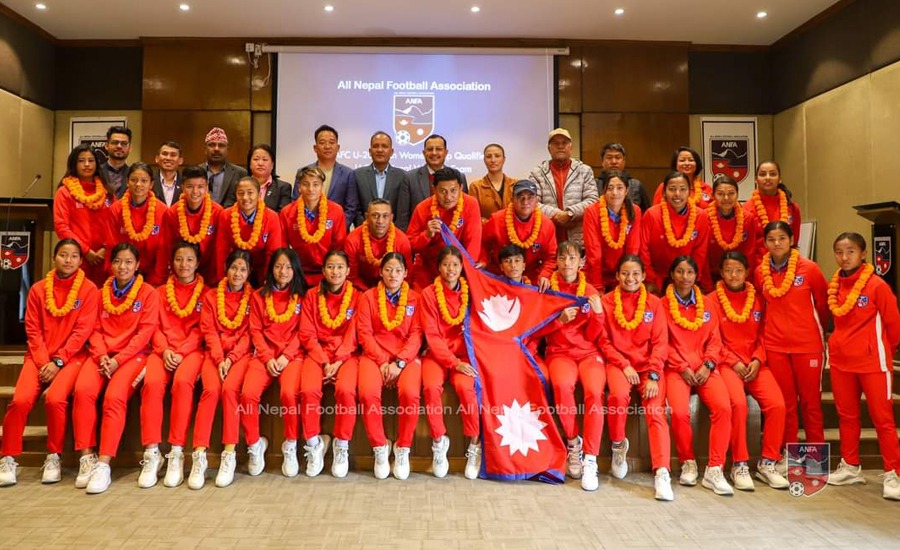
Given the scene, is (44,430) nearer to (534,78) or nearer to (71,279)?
(71,279)

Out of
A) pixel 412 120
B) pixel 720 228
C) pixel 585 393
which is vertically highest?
pixel 412 120

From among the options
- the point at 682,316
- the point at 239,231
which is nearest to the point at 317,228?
the point at 239,231

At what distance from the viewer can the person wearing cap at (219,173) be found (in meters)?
5.09

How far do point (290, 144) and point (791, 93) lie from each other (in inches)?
275

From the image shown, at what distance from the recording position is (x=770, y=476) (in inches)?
143

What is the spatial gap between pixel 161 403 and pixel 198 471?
518 millimetres

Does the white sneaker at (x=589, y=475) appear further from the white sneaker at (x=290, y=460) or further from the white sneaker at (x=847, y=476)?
the white sneaker at (x=290, y=460)

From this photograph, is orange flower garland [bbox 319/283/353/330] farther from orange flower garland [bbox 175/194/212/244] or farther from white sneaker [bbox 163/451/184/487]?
white sneaker [bbox 163/451/184/487]

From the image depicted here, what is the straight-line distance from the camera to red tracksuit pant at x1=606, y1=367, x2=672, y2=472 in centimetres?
359

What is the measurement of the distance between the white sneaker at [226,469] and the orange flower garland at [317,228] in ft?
5.20

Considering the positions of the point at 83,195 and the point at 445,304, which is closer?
the point at 445,304

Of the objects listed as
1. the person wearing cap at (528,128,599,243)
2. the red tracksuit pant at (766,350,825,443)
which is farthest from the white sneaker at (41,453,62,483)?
the red tracksuit pant at (766,350,825,443)

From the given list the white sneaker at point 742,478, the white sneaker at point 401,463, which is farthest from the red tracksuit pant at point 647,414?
the white sneaker at point 401,463

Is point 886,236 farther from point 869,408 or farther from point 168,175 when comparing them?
point 168,175
